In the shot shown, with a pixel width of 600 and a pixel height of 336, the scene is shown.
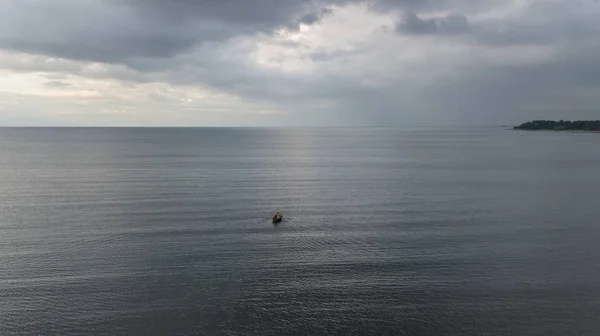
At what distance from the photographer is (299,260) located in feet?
194

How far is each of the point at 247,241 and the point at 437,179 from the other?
259 ft

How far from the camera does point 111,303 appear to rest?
152ft

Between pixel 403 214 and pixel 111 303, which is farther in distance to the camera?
pixel 403 214

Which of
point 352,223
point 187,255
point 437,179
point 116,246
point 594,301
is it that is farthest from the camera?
point 437,179

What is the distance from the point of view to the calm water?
43.9 meters

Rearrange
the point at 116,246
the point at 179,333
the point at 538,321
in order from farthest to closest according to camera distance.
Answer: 1. the point at 116,246
2. the point at 538,321
3. the point at 179,333

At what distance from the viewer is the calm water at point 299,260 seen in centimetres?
4388

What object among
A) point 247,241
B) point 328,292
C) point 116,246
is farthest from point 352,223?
point 116,246

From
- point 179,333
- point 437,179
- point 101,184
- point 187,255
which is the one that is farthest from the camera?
point 437,179

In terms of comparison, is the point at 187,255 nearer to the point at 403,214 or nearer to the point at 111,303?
the point at 111,303

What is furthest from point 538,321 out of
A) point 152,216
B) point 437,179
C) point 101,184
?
point 101,184

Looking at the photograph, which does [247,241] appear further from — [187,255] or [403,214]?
[403,214]

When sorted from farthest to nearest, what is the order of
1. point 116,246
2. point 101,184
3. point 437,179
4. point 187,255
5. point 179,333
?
point 437,179 < point 101,184 < point 116,246 < point 187,255 < point 179,333

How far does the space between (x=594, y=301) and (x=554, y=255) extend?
14.3 meters
